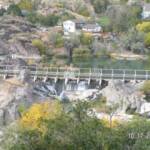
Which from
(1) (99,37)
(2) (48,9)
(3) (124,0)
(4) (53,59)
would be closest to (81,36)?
(1) (99,37)

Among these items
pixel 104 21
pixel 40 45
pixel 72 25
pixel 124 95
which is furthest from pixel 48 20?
pixel 124 95

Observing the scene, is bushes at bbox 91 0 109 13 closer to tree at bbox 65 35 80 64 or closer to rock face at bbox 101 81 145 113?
tree at bbox 65 35 80 64

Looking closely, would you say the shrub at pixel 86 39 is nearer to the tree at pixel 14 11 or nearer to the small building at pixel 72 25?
the small building at pixel 72 25

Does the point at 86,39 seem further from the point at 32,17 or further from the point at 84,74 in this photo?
the point at 84,74

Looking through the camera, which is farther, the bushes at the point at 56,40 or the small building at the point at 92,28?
the small building at the point at 92,28

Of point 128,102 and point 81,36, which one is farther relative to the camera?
point 81,36

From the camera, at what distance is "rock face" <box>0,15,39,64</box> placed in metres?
104

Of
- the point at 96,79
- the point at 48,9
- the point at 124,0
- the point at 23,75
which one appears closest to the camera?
the point at 23,75

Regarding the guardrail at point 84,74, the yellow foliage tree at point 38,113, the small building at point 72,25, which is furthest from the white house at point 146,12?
the yellow foliage tree at point 38,113

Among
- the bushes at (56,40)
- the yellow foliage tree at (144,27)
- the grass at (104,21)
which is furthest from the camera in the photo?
the grass at (104,21)

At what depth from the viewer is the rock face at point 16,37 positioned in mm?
104188

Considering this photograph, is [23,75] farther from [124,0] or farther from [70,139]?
[124,0]

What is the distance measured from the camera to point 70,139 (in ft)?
95.7

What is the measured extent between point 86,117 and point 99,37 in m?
89.9
